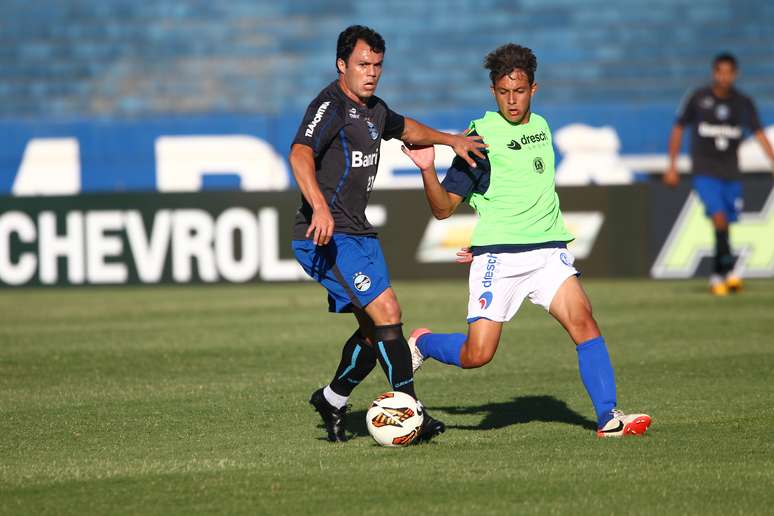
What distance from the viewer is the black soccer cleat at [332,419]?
681 cm

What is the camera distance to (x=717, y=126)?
1523 centimetres

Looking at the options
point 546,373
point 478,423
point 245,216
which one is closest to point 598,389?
point 478,423

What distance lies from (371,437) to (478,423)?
0.67 m

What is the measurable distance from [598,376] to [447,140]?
4.68 ft

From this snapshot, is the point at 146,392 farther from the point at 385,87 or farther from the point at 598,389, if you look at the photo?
the point at 385,87

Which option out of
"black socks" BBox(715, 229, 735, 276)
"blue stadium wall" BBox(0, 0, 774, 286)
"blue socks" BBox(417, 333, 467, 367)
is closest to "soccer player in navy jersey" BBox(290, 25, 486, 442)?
"blue socks" BBox(417, 333, 467, 367)

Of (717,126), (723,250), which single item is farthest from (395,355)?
(717,126)

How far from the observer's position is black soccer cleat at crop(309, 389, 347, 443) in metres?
6.81

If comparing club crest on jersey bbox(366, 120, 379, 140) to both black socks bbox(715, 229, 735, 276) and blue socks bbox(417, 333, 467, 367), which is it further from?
black socks bbox(715, 229, 735, 276)

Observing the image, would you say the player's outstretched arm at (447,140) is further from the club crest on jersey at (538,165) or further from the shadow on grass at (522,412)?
the shadow on grass at (522,412)

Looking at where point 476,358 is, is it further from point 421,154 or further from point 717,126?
point 717,126

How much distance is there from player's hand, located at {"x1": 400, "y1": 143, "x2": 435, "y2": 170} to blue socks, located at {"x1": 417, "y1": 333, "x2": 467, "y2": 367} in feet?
3.17

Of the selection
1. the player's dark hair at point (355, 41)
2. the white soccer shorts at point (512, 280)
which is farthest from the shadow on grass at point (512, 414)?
the player's dark hair at point (355, 41)

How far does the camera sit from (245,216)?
17781mm
